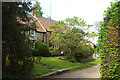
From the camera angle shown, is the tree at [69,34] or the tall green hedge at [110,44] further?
the tree at [69,34]

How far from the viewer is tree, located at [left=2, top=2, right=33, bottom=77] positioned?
4.82m

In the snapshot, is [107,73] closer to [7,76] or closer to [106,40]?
[106,40]

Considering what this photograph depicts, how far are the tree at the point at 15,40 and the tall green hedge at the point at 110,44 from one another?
3.80m

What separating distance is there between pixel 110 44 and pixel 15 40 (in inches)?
182

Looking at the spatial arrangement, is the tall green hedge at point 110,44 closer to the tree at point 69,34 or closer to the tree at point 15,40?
the tree at point 15,40

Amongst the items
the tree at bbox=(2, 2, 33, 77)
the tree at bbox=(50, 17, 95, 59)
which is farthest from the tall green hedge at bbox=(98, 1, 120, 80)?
the tree at bbox=(50, 17, 95, 59)

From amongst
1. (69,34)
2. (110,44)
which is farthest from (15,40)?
(69,34)

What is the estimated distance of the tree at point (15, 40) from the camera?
15.8 feet

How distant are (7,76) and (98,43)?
4.84 metres

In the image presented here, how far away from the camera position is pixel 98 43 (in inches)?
228

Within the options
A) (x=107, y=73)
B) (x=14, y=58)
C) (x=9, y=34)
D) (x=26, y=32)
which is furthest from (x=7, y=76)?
(x=107, y=73)

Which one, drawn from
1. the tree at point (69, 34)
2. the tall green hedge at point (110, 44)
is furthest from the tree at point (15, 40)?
the tree at point (69, 34)

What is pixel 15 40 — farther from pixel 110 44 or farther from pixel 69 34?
pixel 69 34

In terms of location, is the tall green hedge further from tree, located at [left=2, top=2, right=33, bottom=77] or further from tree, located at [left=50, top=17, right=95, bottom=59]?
tree, located at [left=50, top=17, right=95, bottom=59]
